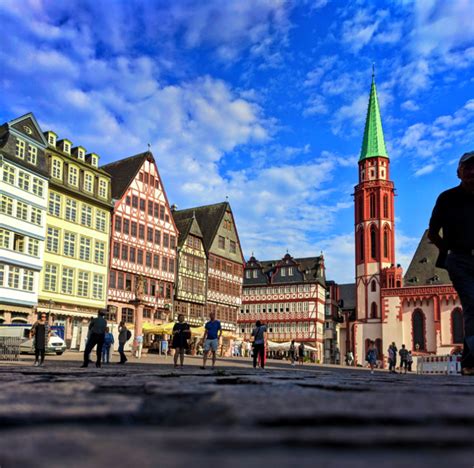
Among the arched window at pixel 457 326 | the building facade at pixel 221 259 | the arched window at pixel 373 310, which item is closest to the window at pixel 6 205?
the building facade at pixel 221 259

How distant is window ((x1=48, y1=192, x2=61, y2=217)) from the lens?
136 feet

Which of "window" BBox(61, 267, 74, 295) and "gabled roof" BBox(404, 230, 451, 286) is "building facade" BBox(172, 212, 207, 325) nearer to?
"window" BBox(61, 267, 74, 295)

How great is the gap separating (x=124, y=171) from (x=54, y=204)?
8.33m

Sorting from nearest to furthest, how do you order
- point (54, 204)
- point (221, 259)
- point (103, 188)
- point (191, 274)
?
1. point (54, 204)
2. point (103, 188)
3. point (191, 274)
4. point (221, 259)

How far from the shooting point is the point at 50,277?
40.7 meters

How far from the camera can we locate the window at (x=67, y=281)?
4159cm

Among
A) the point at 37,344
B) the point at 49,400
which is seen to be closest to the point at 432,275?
the point at 37,344

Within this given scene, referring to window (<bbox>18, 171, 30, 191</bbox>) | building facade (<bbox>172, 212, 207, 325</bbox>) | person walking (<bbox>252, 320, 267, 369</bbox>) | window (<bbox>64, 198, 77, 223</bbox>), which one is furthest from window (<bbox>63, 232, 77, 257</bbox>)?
person walking (<bbox>252, 320, 267, 369</bbox>)

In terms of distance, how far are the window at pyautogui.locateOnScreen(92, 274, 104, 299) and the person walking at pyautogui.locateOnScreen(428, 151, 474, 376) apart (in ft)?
128

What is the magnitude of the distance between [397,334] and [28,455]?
66.0 m

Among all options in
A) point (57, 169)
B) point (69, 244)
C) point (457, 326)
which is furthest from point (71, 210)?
point (457, 326)

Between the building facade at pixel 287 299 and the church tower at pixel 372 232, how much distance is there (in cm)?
488

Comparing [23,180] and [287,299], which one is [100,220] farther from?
[287,299]

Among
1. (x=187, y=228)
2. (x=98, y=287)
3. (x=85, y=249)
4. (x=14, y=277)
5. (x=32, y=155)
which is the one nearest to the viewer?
(x=14, y=277)
